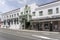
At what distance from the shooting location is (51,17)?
45.2 meters

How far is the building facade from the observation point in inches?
1766

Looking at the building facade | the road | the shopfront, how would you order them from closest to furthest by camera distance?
1. the road
2. the shopfront
3. the building facade

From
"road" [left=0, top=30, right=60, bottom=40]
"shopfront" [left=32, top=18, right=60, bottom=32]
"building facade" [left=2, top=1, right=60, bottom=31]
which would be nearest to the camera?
"road" [left=0, top=30, right=60, bottom=40]

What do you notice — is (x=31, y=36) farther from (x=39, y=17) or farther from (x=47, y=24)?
(x=39, y=17)

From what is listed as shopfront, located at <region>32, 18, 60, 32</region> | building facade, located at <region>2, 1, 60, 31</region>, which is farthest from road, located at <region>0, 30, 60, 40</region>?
building facade, located at <region>2, 1, 60, 31</region>

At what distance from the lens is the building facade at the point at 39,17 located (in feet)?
147

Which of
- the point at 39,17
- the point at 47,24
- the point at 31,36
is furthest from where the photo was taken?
the point at 39,17

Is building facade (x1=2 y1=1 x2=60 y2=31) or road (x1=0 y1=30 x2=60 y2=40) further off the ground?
building facade (x1=2 y1=1 x2=60 y2=31)

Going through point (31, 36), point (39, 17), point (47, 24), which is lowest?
point (31, 36)

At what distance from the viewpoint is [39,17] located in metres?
51.1

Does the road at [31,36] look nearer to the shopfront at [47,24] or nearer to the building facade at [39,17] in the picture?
the shopfront at [47,24]

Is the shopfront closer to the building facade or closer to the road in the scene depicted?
the building facade

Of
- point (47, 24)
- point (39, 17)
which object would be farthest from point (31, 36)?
point (39, 17)

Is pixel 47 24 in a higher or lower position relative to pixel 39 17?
lower
